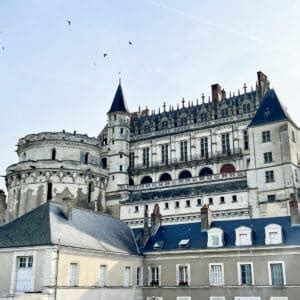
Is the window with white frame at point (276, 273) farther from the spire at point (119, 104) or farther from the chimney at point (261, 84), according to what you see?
the spire at point (119, 104)

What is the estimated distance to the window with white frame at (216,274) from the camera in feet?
78.6

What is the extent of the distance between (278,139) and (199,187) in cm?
958

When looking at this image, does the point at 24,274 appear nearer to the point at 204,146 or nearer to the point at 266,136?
the point at 266,136

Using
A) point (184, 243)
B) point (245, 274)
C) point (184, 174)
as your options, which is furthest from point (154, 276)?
point (184, 174)

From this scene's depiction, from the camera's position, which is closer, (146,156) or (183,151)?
(183,151)

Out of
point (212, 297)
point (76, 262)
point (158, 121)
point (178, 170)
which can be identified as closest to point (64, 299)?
point (76, 262)

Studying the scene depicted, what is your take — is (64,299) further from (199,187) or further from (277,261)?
(199,187)

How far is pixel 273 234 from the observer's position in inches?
928

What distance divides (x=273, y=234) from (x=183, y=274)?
18.9ft

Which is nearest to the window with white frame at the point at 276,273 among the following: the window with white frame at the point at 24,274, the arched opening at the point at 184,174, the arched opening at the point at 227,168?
the window with white frame at the point at 24,274

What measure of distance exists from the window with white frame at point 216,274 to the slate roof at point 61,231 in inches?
205

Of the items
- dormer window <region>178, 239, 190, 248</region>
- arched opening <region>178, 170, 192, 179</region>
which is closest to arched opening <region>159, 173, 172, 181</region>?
arched opening <region>178, 170, 192, 179</region>

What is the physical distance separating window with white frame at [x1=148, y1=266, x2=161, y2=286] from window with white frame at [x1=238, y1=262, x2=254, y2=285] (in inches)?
204

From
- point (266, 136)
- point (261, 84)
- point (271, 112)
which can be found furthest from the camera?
point (261, 84)
